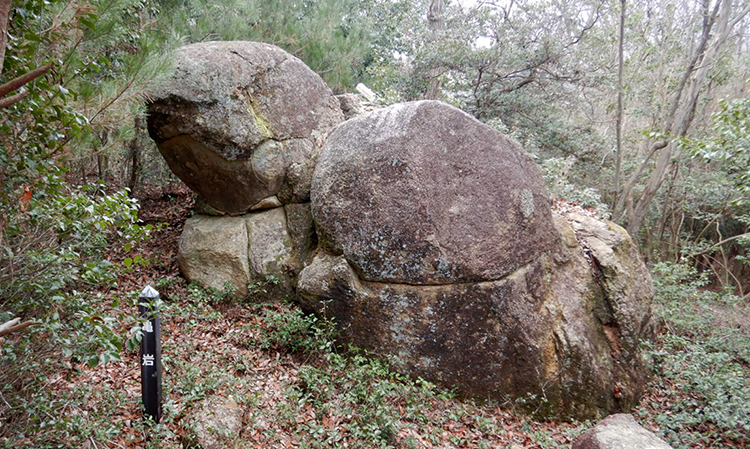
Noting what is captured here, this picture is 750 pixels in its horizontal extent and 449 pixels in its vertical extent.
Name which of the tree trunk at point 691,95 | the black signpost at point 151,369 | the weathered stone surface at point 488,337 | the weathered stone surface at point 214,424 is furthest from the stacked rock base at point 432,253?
the tree trunk at point 691,95

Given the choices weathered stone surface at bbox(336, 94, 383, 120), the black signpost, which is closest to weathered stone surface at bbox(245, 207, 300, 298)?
weathered stone surface at bbox(336, 94, 383, 120)

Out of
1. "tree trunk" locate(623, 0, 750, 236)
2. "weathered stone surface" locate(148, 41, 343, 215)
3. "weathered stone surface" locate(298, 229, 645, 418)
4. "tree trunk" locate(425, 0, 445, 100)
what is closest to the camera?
"weathered stone surface" locate(298, 229, 645, 418)

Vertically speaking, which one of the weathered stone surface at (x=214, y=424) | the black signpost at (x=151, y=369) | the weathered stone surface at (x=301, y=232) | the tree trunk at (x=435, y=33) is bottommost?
the weathered stone surface at (x=214, y=424)

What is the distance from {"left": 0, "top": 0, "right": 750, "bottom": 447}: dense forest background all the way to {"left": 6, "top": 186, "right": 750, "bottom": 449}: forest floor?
1.39 ft

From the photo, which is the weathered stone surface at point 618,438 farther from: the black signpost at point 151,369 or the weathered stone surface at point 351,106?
the weathered stone surface at point 351,106

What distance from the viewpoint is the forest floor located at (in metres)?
3.41

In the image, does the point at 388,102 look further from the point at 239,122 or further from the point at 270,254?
the point at 270,254

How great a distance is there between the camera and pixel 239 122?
5.76 meters

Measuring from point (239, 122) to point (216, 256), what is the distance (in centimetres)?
184

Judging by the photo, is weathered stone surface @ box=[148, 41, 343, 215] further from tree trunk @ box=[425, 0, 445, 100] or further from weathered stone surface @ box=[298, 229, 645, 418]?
tree trunk @ box=[425, 0, 445, 100]

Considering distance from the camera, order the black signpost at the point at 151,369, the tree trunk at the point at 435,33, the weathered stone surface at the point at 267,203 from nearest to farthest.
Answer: the black signpost at the point at 151,369 → the weathered stone surface at the point at 267,203 → the tree trunk at the point at 435,33

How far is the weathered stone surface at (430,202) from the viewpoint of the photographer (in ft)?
16.2

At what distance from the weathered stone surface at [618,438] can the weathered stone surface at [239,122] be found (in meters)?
4.41

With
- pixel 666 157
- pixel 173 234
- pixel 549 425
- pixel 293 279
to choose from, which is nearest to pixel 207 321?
pixel 293 279
